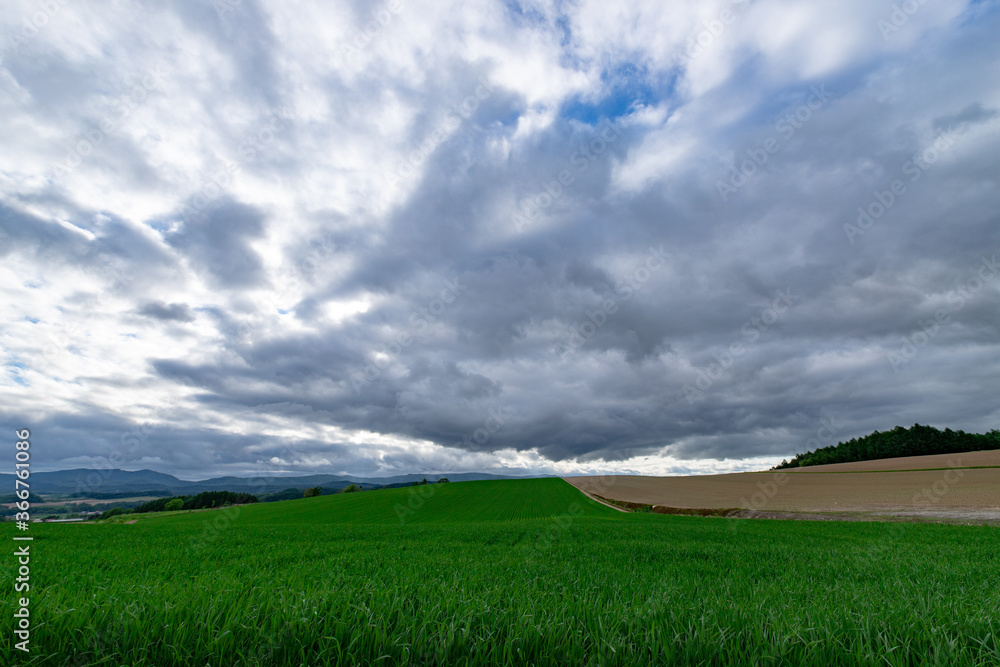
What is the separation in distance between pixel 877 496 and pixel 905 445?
117 meters

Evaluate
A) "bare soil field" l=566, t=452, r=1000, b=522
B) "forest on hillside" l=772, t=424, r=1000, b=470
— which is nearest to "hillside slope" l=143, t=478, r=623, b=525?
"bare soil field" l=566, t=452, r=1000, b=522

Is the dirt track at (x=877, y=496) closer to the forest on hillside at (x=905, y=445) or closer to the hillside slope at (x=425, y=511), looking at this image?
the hillside slope at (x=425, y=511)

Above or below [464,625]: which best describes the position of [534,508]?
below

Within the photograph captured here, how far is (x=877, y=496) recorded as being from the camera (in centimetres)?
5450

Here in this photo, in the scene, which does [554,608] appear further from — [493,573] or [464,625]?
[493,573]

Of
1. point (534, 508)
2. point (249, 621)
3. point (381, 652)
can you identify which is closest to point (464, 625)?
point (381, 652)

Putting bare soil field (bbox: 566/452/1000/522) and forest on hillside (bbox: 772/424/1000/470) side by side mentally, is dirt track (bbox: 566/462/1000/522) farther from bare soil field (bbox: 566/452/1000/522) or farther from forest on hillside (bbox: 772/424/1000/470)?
forest on hillside (bbox: 772/424/1000/470)

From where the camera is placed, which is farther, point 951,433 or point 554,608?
point 951,433

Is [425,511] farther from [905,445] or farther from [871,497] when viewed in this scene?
[905,445]

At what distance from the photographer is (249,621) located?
3049 mm

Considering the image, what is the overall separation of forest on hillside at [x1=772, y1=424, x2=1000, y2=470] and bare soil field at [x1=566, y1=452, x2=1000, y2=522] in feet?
189

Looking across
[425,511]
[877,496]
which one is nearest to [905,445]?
[877,496]

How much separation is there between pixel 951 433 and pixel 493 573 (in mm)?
190757

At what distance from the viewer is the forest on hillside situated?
414ft
